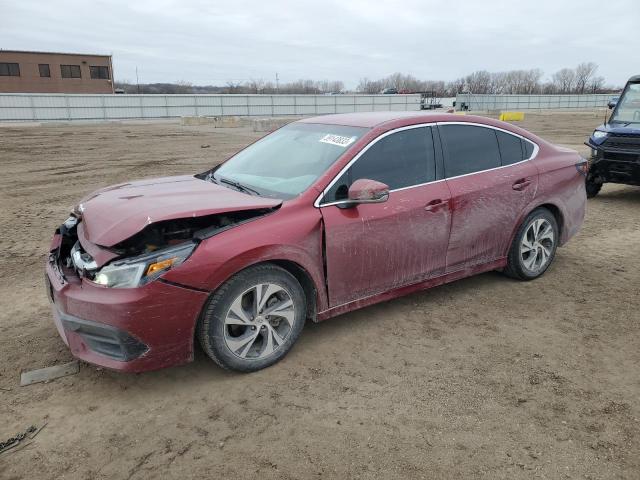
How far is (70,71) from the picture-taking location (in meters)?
60.6

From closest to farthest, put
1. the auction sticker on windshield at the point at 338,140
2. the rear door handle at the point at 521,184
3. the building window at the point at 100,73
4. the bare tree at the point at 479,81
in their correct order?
the auction sticker on windshield at the point at 338,140, the rear door handle at the point at 521,184, the building window at the point at 100,73, the bare tree at the point at 479,81

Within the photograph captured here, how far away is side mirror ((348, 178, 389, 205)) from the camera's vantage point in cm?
355

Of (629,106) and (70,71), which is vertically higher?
(70,71)

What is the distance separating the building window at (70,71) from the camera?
60062 millimetres

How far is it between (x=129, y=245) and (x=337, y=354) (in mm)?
1645

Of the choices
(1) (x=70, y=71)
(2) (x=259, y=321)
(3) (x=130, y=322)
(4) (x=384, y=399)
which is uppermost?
(1) (x=70, y=71)

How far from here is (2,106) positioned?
3378 cm

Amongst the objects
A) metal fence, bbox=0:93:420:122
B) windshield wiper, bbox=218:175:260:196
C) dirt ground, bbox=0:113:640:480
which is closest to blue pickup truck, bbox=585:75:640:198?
dirt ground, bbox=0:113:640:480

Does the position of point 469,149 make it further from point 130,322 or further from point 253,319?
point 130,322

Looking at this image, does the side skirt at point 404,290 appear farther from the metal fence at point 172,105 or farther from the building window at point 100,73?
the building window at point 100,73

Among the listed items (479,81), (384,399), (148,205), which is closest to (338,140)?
(148,205)

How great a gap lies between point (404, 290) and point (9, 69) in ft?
222

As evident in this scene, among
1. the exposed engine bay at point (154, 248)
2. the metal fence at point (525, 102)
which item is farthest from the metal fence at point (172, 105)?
the exposed engine bay at point (154, 248)

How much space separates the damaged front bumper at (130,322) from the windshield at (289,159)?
1.14m
